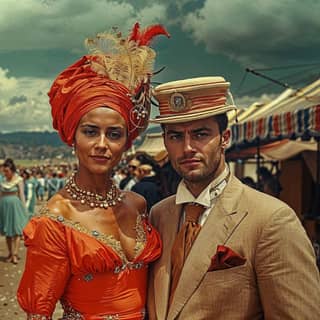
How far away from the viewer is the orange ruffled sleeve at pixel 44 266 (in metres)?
2.00

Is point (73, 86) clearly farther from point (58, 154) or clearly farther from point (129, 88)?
point (58, 154)

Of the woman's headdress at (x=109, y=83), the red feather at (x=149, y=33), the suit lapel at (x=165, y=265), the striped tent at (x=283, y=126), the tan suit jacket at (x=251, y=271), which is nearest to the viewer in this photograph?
the tan suit jacket at (x=251, y=271)

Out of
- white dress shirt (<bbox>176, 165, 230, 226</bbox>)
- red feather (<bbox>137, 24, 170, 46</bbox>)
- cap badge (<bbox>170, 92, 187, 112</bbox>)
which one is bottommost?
white dress shirt (<bbox>176, 165, 230, 226</bbox>)

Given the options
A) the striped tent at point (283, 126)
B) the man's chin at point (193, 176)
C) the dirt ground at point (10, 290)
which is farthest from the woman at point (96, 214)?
the striped tent at point (283, 126)

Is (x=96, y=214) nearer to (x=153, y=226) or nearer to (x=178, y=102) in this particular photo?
(x=153, y=226)

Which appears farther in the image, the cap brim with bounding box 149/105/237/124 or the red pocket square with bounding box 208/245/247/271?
the cap brim with bounding box 149/105/237/124

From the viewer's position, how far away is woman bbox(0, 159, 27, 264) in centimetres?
898

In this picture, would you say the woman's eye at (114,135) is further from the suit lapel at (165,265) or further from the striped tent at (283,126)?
the striped tent at (283,126)

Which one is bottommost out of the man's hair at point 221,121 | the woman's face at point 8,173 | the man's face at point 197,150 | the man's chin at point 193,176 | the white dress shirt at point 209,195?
the woman's face at point 8,173

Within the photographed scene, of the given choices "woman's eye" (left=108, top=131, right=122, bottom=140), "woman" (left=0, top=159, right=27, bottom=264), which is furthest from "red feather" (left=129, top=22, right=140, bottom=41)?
"woman" (left=0, top=159, right=27, bottom=264)

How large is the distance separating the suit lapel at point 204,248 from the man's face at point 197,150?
0.52 ft

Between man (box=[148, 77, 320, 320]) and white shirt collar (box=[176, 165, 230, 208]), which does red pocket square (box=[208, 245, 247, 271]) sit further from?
white shirt collar (box=[176, 165, 230, 208])

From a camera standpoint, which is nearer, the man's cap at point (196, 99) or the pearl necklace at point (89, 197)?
the man's cap at point (196, 99)

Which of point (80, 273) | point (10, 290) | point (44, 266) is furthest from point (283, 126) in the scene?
point (44, 266)
